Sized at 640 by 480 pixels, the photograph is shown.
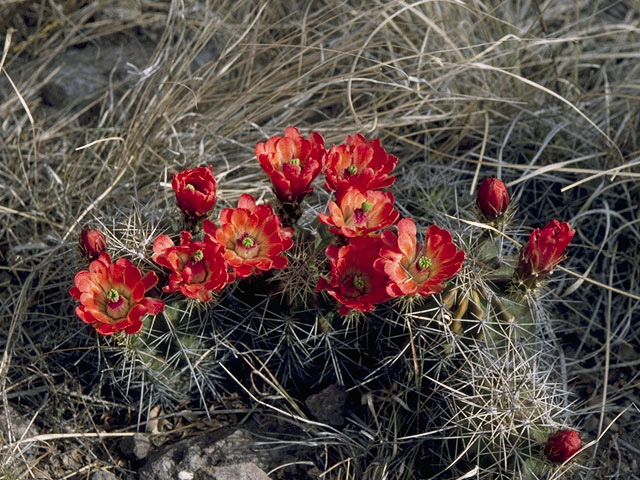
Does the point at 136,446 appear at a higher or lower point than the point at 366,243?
lower

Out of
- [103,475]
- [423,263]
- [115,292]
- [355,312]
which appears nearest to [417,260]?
[423,263]

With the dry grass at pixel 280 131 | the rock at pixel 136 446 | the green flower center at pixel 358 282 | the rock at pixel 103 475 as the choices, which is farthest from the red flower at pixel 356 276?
the rock at pixel 103 475

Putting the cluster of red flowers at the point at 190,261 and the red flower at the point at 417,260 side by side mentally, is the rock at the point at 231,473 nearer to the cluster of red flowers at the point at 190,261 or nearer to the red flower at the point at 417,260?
the cluster of red flowers at the point at 190,261

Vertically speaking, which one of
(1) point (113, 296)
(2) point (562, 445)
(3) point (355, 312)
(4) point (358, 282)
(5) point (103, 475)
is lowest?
(5) point (103, 475)

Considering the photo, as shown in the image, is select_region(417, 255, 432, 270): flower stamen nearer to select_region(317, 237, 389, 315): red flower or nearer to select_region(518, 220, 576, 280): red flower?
select_region(317, 237, 389, 315): red flower

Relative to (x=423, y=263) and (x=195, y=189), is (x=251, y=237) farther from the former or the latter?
(x=423, y=263)

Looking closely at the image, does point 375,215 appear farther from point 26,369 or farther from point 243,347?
point 26,369

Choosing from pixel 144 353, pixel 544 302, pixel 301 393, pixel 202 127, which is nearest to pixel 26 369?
pixel 144 353
